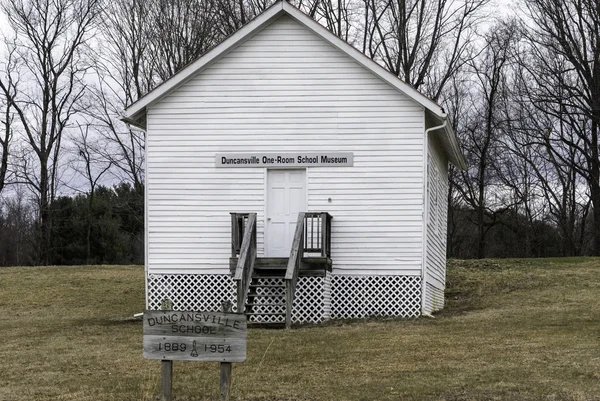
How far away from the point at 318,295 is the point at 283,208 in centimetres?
212

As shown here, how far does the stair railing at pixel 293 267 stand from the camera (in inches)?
735

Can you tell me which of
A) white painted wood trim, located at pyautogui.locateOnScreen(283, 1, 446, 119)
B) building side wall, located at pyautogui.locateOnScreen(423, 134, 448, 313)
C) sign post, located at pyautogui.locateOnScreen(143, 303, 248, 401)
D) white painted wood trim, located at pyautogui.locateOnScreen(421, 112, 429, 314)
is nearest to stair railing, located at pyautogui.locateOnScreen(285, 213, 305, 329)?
white painted wood trim, located at pyautogui.locateOnScreen(421, 112, 429, 314)

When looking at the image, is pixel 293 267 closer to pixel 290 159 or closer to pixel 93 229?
pixel 290 159

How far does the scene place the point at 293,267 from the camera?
18.8 m

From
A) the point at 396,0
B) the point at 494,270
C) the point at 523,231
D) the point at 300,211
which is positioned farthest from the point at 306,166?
the point at 523,231

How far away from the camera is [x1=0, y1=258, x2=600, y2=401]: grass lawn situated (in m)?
11.1

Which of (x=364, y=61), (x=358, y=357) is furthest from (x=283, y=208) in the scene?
(x=358, y=357)

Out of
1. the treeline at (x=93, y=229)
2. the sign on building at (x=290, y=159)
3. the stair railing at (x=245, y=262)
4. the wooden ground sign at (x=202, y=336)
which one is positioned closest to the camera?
the wooden ground sign at (x=202, y=336)

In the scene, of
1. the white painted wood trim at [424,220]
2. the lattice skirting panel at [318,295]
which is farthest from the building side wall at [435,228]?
the lattice skirting panel at [318,295]

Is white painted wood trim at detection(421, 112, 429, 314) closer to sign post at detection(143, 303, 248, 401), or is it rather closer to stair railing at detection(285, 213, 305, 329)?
stair railing at detection(285, 213, 305, 329)

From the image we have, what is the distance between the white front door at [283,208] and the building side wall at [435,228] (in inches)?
117

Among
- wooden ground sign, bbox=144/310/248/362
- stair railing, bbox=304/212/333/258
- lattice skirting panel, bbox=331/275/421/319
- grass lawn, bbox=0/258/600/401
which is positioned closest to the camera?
wooden ground sign, bbox=144/310/248/362

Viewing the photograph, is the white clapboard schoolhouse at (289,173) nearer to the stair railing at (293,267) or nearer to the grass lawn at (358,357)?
the stair railing at (293,267)

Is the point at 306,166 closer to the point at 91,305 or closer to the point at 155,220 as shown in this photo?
the point at 155,220
